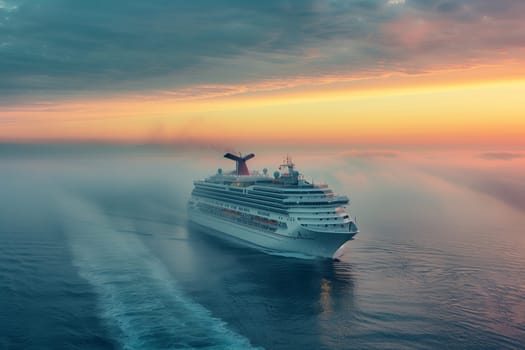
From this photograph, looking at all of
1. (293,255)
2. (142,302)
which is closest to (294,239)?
(293,255)

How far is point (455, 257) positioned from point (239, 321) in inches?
1994

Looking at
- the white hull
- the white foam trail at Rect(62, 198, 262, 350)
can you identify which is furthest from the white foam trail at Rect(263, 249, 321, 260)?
the white foam trail at Rect(62, 198, 262, 350)

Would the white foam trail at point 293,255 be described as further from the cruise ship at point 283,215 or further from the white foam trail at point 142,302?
the white foam trail at point 142,302

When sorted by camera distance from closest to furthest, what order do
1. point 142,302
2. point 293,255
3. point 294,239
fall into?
point 142,302 < point 294,239 < point 293,255

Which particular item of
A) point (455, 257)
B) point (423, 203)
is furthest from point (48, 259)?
point (423, 203)

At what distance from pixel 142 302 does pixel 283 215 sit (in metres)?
36.3

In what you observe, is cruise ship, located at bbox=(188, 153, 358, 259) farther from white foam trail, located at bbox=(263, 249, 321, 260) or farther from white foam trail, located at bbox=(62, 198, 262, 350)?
white foam trail, located at bbox=(62, 198, 262, 350)

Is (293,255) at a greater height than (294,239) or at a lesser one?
lesser

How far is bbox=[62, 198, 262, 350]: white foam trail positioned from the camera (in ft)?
168

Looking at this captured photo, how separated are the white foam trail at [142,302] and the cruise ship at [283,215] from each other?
891 inches

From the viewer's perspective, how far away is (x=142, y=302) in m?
62.7

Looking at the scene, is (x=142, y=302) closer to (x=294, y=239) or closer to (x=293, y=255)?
(x=294, y=239)

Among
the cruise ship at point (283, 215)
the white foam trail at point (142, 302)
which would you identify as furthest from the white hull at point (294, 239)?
the white foam trail at point (142, 302)

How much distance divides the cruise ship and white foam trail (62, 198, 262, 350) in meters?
22.6
